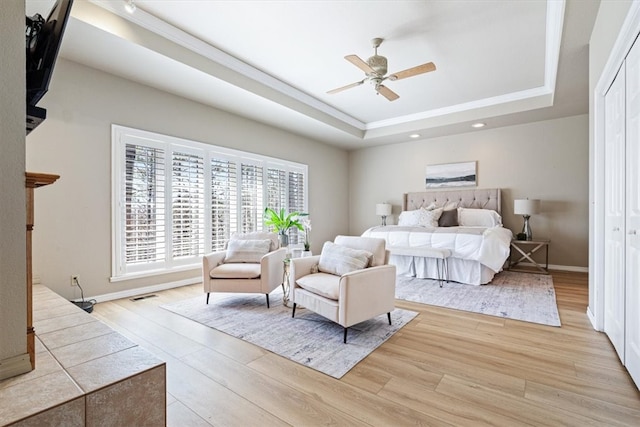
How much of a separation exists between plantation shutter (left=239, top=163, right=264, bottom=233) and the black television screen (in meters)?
3.92

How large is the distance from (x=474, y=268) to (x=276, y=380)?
3.58 meters

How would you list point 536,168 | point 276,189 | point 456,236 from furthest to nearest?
point 276,189, point 536,168, point 456,236

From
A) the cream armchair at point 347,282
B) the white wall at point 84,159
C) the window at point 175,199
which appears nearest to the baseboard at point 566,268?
the cream armchair at point 347,282

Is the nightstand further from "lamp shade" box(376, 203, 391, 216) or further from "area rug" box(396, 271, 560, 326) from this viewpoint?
"lamp shade" box(376, 203, 391, 216)

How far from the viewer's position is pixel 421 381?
198 cm

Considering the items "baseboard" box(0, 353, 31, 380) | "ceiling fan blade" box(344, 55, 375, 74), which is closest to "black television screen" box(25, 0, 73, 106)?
"baseboard" box(0, 353, 31, 380)

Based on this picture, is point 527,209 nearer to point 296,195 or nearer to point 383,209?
point 383,209

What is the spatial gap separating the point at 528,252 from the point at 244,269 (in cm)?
529

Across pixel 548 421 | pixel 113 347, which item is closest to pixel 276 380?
pixel 113 347

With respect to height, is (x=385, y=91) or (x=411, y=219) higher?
(x=385, y=91)

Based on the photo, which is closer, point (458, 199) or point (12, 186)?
point (12, 186)

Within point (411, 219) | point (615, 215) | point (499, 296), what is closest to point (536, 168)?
point (411, 219)

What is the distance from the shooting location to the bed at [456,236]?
174 inches

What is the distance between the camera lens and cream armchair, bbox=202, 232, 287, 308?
345 centimetres
